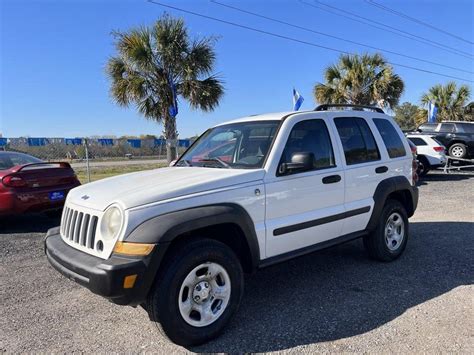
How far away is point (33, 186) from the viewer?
277 inches

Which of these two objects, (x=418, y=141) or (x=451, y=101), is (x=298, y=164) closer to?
(x=418, y=141)

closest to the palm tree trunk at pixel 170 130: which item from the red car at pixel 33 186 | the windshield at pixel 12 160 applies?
the windshield at pixel 12 160

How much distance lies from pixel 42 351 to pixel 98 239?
3.39 feet

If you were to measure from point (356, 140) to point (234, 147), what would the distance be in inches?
60.0

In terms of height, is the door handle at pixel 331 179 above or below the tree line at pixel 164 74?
below

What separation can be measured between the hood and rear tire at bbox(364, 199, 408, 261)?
2107mm

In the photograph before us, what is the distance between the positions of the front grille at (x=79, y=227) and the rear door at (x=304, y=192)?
4.95 ft

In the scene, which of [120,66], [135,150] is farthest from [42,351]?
[135,150]

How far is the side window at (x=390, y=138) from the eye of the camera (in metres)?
5.22

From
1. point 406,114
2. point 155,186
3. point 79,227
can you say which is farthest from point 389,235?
point 406,114

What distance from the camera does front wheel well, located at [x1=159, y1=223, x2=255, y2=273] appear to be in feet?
11.0

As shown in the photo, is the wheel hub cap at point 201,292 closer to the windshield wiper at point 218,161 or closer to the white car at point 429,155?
the windshield wiper at point 218,161

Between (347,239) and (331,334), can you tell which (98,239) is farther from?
(347,239)

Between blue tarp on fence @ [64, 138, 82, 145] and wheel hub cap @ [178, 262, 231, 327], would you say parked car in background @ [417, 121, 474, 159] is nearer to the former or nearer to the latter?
wheel hub cap @ [178, 262, 231, 327]
